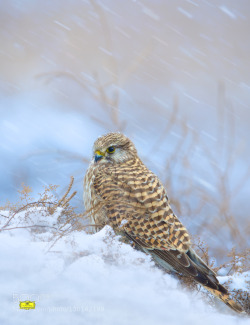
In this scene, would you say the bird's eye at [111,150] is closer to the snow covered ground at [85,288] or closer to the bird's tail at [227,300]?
the snow covered ground at [85,288]

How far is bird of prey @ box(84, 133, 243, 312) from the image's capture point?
222cm

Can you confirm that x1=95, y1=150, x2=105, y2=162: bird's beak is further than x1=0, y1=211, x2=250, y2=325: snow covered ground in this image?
Yes

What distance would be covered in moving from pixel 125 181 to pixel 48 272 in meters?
1.09

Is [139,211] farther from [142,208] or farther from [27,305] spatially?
[27,305]

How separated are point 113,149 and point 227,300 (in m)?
1.34

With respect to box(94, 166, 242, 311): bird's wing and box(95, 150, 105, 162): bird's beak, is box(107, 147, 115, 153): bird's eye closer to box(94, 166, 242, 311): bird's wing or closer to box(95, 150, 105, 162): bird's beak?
box(95, 150, 105, 162): bird's beak

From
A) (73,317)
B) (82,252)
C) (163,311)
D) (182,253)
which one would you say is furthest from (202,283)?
(73,317)

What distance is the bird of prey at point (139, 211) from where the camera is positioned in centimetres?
222

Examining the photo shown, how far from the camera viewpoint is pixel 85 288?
163cm

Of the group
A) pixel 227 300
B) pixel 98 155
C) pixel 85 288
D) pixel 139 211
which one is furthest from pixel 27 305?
pixel 98 155

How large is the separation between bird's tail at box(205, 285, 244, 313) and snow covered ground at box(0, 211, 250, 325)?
65mm

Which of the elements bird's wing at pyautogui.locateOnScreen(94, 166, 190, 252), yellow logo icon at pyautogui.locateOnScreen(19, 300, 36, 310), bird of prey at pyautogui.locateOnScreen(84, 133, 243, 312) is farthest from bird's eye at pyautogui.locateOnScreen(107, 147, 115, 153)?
yellow logo icon at pyautogui.locateOnScreen(19, 300, 36, 310)

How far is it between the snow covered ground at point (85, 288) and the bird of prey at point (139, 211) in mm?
243

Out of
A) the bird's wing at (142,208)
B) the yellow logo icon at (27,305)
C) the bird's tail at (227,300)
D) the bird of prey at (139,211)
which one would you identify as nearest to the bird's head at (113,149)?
the bird of prey at (139,211)
